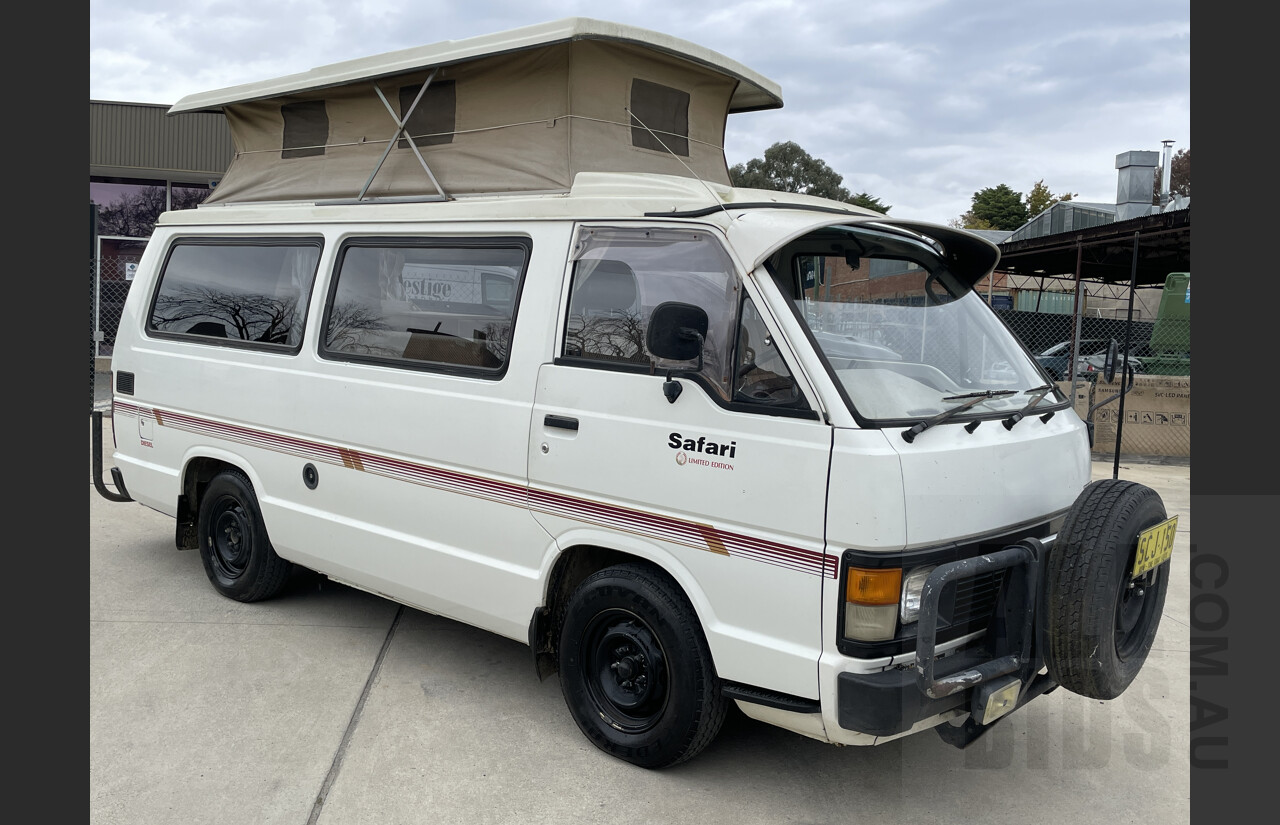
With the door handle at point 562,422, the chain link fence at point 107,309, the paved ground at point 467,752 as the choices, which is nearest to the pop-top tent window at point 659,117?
the door handle at point 562,422

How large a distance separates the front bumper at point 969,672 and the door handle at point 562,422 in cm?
142

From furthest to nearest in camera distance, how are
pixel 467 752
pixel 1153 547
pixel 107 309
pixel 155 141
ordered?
1. pixel 155 141
2. pixel 107 309
3. pixel 467 752
4. pixel 1153 547

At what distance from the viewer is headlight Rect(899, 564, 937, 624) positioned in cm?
315

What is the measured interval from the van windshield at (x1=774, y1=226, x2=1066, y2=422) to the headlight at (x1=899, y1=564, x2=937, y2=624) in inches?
20.6

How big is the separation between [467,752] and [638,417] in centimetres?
159

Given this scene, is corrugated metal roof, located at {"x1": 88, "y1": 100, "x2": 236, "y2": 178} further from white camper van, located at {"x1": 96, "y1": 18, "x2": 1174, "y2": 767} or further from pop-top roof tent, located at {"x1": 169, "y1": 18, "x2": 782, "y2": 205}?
white camper van, located at {"x1": 96, "y1": 18, "x2": 1174, "y2": 767}

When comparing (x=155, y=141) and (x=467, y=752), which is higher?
(x=155, y=141)

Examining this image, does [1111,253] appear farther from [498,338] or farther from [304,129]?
[498,338]

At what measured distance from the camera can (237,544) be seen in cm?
572

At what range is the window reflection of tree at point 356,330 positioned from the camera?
4.68 meters

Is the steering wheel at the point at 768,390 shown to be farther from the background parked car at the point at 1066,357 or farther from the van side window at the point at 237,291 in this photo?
the background parked car at the point at 1066,357

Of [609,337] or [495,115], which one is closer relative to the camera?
[609,337]

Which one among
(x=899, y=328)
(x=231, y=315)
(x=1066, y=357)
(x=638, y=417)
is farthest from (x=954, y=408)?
(x=1066, y=357)

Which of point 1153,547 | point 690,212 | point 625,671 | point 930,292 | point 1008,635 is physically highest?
point 690,212
